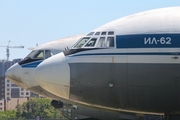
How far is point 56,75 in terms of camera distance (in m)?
21.8

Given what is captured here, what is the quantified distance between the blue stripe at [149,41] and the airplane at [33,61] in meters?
10.3

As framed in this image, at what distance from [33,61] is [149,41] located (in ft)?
41.9

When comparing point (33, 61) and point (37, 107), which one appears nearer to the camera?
point (33, 61)

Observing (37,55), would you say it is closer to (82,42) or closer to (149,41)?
(82,42)

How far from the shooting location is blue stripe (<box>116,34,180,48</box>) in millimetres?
20766

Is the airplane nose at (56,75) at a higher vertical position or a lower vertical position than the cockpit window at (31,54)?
lower

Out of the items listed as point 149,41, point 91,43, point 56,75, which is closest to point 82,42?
point 91,43

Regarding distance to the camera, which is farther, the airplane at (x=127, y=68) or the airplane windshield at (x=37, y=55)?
the airplane windshield at (x=37, y=55)

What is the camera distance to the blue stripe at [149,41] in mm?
20766

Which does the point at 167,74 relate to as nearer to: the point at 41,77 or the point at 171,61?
the point at 171,61

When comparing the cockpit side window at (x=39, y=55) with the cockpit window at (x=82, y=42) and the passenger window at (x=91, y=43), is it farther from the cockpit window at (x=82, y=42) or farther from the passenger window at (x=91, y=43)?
the passenger window at (x=91, y=43)

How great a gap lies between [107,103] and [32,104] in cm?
10870

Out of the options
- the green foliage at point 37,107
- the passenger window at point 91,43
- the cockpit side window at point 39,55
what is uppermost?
the passenger window at point 91,43

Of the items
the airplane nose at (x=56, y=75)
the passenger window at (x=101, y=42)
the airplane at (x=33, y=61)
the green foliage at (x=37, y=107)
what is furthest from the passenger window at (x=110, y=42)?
the green foliage at (x=37, y=107)
